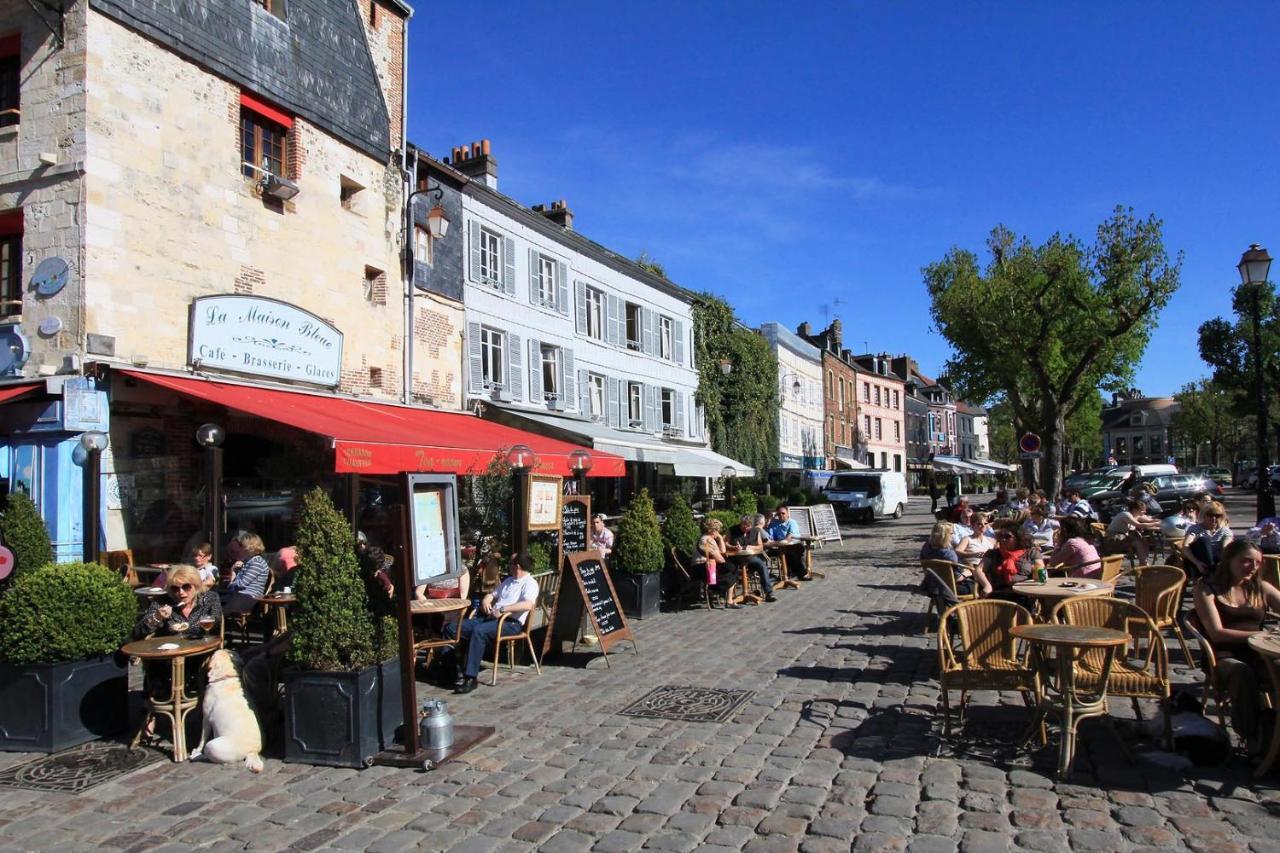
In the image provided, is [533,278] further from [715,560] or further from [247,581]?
[247,581]

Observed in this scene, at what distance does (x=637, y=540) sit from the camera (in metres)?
10.4

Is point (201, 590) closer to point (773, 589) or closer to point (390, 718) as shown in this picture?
point (390, 718)

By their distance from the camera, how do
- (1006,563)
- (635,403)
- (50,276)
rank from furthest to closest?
(635,403) → (50,276) → (1006,563)

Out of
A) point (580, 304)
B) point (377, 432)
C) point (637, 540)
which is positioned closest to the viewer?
point (637, 540)

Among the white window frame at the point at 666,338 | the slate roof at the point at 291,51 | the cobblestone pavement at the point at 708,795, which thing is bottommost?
the cobblestone pavement at the point at 708,795

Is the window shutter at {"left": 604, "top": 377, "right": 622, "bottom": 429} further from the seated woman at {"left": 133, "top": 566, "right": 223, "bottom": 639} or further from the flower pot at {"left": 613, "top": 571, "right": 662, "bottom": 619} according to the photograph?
the seated woman at {"left": 133, "top": 566, "right": 223, "bottom": 639}

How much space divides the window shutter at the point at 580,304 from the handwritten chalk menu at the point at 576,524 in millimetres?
13111

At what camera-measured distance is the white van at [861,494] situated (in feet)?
98.0

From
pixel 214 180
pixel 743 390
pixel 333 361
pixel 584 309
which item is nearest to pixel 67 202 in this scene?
pixel 214 180

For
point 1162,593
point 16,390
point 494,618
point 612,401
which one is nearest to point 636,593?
point 494,618

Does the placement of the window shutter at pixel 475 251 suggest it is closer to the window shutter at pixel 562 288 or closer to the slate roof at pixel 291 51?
the slate roof at pixel 291 51

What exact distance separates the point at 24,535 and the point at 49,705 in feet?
12.7

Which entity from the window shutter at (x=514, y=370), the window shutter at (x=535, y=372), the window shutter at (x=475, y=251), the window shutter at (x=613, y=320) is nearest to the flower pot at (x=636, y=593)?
the window shutter at (x=514, y=370)

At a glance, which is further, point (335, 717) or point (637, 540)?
point (637, 540)
